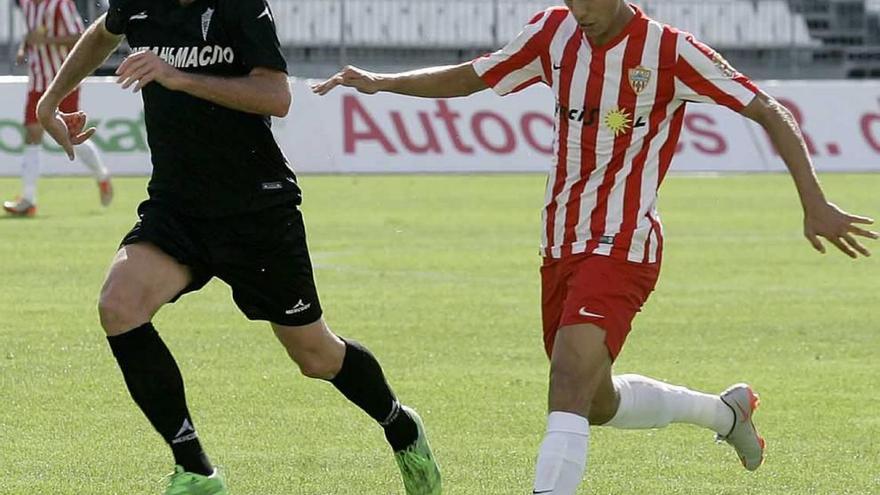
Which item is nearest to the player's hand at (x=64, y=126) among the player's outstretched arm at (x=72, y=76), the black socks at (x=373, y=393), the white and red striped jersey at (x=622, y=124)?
the player's outstretched arm at (x=72, y=76)

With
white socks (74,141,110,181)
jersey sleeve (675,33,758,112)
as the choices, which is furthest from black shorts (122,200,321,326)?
white socks (74,141,110,181)

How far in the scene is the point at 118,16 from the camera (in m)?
6.27

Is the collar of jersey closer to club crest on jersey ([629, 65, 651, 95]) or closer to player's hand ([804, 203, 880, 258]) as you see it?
club crest on jersey ([629, 65, 651, 95])

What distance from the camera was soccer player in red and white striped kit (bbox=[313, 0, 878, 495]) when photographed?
18.7 ft

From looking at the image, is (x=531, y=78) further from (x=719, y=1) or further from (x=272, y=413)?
(x=719, y=1)

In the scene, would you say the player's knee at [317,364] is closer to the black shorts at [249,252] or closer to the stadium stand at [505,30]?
the black shorts at [249,252]

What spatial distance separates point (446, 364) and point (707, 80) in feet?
12.5

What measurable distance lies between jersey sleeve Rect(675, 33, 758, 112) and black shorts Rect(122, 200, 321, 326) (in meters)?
1.42

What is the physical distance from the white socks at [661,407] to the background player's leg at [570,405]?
0.70m

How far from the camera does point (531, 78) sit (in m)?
6.39

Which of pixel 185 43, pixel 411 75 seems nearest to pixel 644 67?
pixel 411 75

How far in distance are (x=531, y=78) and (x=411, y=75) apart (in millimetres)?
450

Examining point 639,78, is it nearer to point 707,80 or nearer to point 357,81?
point 707,80

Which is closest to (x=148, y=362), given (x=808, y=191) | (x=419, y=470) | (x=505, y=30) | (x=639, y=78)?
(x=419, y=470)
